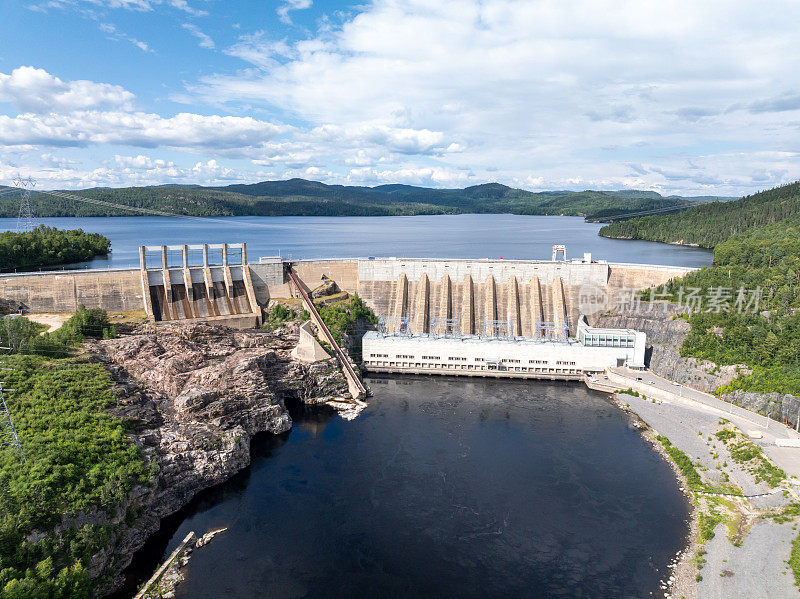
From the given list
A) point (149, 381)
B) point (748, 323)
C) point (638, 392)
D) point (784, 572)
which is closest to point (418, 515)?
point (784, 572)

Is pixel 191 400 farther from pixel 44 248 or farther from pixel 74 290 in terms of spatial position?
pixel 44 248

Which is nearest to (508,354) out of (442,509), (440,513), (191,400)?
(442,509)

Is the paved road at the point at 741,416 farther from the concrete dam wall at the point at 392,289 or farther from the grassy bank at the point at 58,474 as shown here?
the grassy bank at the point at 58,474

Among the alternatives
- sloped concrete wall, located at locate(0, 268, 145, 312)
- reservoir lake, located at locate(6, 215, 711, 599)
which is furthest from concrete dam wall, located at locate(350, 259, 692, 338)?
sloped concrete wall, located at locate(0, 268, 145, 312)

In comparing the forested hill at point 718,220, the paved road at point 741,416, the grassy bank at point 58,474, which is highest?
the forested hill at point 718,220

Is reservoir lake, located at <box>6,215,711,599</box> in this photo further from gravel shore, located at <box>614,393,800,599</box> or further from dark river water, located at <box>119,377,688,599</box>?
→ gravel shore, located at <box>614,393,800,599</box>

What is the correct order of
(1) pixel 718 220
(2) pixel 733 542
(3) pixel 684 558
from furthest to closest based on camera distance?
(1) pixel 718 220
(2) pixel 733 542
(3) pixel 684 558

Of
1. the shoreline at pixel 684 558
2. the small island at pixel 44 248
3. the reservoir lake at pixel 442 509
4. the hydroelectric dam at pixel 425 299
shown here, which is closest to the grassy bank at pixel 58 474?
the reservoir lake at pixel 442 509
